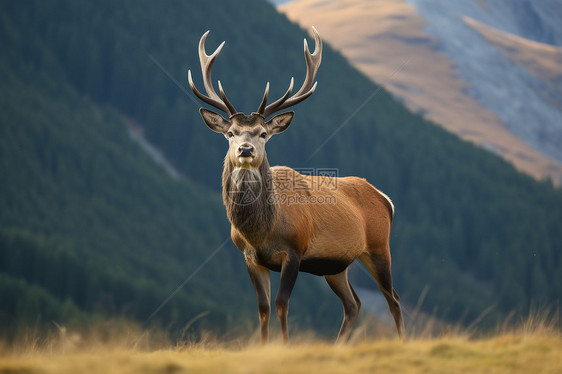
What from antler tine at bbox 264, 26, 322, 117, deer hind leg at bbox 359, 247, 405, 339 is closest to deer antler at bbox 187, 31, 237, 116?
antler tine at bbox 264, 26, 322, 117

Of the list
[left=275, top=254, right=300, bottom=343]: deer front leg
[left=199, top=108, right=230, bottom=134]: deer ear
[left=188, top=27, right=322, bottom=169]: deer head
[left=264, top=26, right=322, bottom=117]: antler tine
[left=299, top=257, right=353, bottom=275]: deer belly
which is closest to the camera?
[left=275, top=254, right=300, bottom=343]: deer front leg

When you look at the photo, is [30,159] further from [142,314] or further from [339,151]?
[339,151]

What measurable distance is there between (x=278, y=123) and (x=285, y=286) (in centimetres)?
241

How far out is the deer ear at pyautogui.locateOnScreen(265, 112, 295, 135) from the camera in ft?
34.0

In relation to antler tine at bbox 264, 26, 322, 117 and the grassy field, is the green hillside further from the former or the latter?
the grassy field

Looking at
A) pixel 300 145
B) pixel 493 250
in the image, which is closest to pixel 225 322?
pixel 493 250

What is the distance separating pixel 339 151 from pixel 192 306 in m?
70.9

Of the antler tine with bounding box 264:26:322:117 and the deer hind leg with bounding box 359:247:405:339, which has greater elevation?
the antler tine with bounding box 264:26:322:117

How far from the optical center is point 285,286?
941 cm

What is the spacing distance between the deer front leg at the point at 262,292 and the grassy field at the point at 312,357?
413 millimetres

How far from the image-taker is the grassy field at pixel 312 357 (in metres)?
6.66

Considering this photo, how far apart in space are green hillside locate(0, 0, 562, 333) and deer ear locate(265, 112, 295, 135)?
7563 cm

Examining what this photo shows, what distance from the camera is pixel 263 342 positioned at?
9391 millimetres

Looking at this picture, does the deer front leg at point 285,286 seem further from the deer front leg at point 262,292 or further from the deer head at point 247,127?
the deer head at point 247,127
